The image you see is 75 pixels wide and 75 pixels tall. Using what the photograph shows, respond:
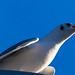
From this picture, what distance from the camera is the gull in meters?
1.52

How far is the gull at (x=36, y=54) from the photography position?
1.52 meters

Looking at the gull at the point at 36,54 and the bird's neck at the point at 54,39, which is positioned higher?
the bird's neck at the point at 54,39

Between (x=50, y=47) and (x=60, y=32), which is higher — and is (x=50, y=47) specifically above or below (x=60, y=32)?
below

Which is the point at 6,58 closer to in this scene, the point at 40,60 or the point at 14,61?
the point at 14,61

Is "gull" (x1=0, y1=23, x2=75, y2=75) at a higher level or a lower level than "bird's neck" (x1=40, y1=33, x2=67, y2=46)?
lower

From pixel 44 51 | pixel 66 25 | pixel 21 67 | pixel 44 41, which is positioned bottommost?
pixel 21 67

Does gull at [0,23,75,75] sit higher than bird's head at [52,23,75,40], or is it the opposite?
bird's head at [52,23,75,40]

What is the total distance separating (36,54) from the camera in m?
1.54

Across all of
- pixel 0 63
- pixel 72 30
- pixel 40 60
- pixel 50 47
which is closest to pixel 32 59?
pixel 40 60

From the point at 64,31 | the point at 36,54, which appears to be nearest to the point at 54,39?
the point at 64,31

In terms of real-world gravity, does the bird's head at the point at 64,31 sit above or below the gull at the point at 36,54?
above

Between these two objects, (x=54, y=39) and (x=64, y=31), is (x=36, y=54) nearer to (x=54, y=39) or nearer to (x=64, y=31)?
(x=54, y=39)

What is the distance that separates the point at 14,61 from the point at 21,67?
87 millimetres

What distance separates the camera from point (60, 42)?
1622 millimetres
